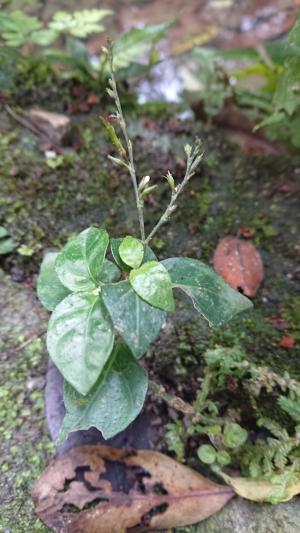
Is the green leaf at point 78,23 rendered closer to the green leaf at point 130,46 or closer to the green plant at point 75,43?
the green plant at point 75,43

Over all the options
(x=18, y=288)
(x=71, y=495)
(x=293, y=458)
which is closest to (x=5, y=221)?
(x=18, y=288)

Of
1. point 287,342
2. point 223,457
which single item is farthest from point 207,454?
point 287,342

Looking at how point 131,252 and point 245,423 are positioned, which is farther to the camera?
point 245,423

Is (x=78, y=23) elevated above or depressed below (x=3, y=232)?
above

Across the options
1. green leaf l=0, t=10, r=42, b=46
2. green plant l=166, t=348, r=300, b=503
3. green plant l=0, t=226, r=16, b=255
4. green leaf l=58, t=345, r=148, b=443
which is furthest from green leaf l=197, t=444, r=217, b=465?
green leaf l=0, t=10, r=42, b=46

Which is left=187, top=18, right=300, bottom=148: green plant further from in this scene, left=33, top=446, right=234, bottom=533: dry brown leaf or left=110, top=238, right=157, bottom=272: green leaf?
left=33, top=446, right=234, bottom=533: dry brown leaf

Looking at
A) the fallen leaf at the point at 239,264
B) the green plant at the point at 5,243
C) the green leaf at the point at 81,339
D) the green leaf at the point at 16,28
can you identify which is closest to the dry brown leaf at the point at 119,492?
the green leaf at the point at 81,339

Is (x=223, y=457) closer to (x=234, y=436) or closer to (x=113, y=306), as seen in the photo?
(x=234, y=436)
